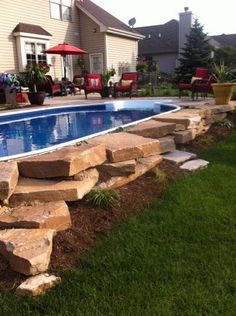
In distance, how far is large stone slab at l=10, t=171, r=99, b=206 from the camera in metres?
2.93

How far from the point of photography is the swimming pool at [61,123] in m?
5.68

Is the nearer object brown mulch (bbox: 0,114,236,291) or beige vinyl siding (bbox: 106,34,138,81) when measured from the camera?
brown mulch (bbox: 0,114,236,291)

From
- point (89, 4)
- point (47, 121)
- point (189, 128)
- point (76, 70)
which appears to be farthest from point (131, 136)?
point (89, 4)

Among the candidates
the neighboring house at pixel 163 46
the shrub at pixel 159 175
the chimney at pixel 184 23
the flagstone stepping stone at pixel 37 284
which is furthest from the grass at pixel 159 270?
the neighboring house at pixel 163 46

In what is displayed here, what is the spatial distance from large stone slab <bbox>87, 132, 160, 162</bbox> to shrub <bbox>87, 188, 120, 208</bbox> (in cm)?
47

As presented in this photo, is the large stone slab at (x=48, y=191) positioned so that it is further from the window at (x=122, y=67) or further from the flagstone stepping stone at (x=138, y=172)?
the window at (x=122, y=67)

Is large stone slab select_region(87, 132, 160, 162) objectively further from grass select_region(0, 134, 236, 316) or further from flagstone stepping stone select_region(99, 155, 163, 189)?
grass select_region(0, 134, 236, 316)

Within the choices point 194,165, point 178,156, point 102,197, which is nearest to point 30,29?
point 178,156

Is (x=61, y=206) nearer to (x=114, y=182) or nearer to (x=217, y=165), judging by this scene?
(x=114, y=182)

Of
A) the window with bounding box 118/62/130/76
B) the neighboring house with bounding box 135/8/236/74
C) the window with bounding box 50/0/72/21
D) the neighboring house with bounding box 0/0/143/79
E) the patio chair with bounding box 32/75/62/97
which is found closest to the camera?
the patio chair with bounding box 32/75/62/97

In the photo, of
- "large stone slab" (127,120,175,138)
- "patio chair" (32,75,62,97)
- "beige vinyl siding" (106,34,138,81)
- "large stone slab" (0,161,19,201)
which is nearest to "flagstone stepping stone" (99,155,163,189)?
"large stone slab" (127,120,175,138)

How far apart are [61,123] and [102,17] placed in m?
13.0

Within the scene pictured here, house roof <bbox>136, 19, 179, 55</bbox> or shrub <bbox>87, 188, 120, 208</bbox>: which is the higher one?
house roof <bbox>136, 19, 179, 55</bbox>

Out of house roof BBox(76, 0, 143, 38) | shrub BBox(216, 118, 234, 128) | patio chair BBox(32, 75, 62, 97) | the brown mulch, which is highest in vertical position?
house roof BBox(76, 0, 143, 38)
